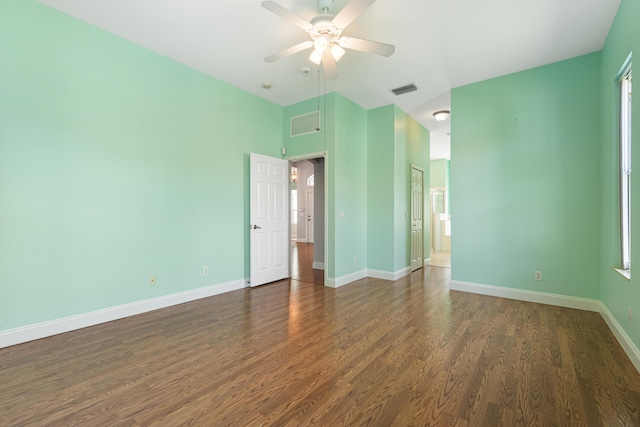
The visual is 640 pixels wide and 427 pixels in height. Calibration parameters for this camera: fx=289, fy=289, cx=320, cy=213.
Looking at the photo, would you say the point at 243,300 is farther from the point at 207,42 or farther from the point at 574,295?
the point at 574,295

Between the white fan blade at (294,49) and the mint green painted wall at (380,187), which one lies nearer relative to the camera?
the white fan blade at (294,49)

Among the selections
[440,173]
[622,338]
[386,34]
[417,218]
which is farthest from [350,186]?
[440,173]

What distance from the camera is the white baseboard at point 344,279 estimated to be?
464cm

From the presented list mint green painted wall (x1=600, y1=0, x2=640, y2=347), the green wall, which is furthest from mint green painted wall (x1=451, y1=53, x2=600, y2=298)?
the green wall

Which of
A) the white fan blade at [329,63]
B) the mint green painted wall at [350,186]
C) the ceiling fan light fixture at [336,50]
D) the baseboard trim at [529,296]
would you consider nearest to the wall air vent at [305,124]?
the mint green painted wall at [350,186]

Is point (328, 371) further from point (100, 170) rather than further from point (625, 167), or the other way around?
point (625, 167)

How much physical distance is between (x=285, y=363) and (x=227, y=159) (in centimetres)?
309

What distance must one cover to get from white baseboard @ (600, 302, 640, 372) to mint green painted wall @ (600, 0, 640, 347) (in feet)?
0.18

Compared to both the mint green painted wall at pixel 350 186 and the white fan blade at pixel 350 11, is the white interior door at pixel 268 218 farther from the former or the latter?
the white fan blade at pixel 350 11

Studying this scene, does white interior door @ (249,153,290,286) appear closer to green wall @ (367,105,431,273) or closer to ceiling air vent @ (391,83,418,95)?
green wall @ (367,105,431,273)

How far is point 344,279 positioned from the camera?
4.81m

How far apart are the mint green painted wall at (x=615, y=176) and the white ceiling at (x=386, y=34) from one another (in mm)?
306

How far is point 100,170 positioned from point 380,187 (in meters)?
4.11

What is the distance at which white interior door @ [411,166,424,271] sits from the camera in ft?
19.3
